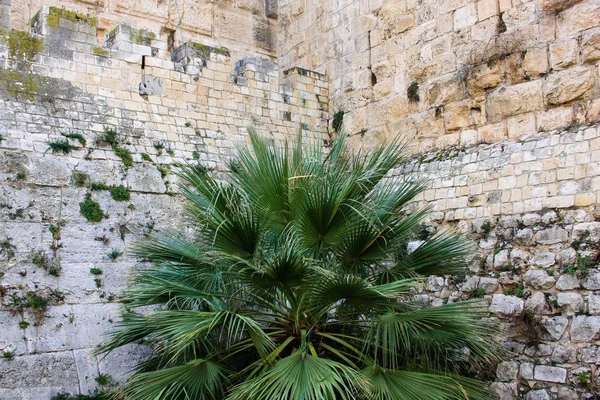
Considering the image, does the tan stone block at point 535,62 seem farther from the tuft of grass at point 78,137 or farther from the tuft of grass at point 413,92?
the tuft of grass at point 78,137

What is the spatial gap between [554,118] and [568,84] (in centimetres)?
35

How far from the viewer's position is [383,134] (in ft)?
32.5

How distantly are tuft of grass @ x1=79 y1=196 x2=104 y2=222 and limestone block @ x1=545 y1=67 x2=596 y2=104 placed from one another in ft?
A: 15.1

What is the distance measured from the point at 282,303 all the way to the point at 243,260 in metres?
0.59

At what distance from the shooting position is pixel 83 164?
831 cm

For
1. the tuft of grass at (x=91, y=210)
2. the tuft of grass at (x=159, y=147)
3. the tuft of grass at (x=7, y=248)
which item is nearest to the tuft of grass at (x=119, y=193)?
the tuft of grass at (x=91, y=210)

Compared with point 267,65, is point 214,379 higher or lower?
lower

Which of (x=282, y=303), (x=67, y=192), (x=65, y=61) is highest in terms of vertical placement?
(x=65, y=61)

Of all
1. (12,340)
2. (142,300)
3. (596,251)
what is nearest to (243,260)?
(142,300)

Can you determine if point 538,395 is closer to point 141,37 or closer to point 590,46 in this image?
point 590,46

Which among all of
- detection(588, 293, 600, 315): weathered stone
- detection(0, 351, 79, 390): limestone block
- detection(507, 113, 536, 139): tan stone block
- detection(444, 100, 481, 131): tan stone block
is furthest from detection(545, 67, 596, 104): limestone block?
detection(0, 351, 79, 390): limestone block

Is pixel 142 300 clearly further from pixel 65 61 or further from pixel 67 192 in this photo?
pixel 65 61

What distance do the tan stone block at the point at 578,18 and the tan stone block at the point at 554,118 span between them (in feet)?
2.41

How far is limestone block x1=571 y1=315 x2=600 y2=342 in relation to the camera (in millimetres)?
7055
